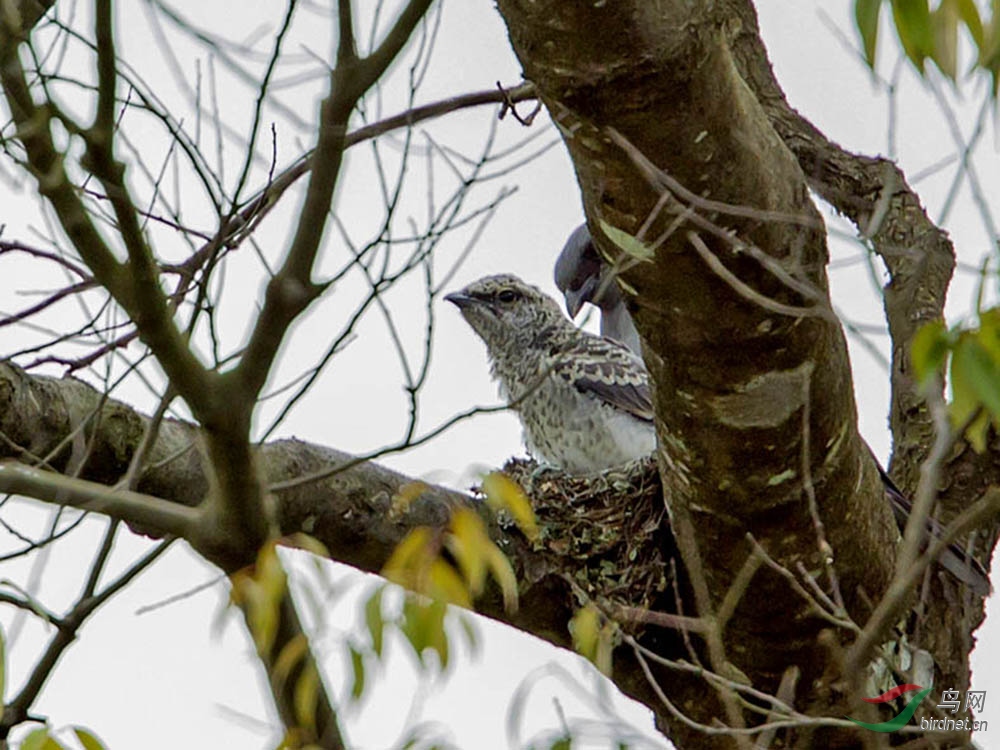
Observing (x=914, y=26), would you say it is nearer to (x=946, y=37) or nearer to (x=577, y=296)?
(x=946, y=37)

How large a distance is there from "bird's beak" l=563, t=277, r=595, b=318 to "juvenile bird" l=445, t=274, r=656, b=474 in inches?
22.9

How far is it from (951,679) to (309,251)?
10.6 ft

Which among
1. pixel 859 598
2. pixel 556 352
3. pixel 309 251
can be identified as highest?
pixel 556 352

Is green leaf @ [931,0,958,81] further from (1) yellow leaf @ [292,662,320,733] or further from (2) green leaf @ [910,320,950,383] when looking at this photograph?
(1) yellow leaf @ [292,662,320,733]

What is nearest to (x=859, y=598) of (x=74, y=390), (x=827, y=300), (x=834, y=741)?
(x=834, y=741)

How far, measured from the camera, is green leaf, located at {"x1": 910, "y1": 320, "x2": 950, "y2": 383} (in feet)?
8.02

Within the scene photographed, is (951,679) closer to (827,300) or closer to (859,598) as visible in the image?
(859,598)

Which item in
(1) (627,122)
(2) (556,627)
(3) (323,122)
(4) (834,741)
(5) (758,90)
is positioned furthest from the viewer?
(5) (758,90)

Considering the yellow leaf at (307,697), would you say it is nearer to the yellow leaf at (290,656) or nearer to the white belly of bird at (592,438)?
the yellow leaf at (290,656)

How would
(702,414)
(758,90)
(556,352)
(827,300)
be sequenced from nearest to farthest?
1. (827,300)
2. (702,414)
3. (758,90)
4. (556,352)

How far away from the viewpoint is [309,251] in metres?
2.73

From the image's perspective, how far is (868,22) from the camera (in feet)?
7.14

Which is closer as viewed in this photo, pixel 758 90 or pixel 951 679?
pixel 951 679

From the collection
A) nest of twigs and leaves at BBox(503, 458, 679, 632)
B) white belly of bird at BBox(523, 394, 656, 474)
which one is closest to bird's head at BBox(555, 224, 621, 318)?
white belly of bird at BBox(523, 394, 656, 474)
